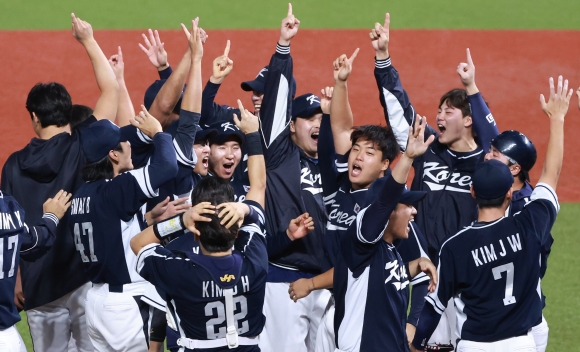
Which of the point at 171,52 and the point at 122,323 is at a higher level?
the point at 171,52

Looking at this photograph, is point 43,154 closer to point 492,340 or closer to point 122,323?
point 122,323

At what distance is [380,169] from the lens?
4406 mm

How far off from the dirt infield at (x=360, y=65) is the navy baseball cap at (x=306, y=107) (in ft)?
19.3

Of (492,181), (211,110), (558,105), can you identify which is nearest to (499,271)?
(492,181)

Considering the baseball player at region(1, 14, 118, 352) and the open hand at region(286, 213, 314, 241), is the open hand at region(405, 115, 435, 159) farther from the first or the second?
the baseball player at region(1, 14, 118, 352)

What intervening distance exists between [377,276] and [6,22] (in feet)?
37.3

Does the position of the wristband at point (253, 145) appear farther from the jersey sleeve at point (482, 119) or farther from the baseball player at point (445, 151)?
the jersey sleeve at point (482, 119)

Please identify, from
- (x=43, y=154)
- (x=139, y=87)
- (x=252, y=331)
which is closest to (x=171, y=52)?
(x=139, y=87)

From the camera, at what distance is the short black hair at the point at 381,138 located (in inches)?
171

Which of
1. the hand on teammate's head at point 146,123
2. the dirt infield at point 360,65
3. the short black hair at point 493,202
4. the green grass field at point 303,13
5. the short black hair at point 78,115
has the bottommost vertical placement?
the short black hair at point 493,202

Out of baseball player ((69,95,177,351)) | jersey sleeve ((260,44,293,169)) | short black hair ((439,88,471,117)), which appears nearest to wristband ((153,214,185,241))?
baseball player ((69,95,177,351))

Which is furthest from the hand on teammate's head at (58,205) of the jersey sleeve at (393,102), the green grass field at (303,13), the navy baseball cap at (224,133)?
the green grass field at (303,13)

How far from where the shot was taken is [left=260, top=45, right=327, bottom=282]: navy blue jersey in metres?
5.11

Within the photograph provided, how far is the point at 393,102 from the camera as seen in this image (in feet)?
16.4
